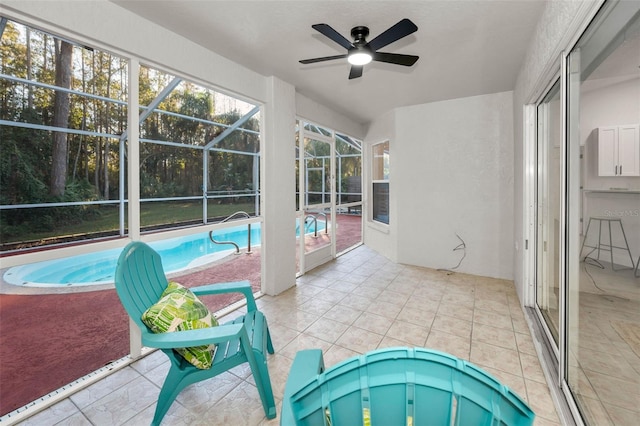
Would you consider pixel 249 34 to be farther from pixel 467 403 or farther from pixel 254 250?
pixel 254 250

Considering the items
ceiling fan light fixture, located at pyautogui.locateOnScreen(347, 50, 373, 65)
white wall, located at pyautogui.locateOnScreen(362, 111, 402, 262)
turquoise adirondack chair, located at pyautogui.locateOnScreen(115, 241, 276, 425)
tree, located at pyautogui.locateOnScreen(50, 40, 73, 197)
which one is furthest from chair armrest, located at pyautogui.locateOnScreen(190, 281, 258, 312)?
tree, located at pyautogui.locateOnScreen(50, 40, 73, 197)

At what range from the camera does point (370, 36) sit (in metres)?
2.43

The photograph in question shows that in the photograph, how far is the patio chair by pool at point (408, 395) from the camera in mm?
543

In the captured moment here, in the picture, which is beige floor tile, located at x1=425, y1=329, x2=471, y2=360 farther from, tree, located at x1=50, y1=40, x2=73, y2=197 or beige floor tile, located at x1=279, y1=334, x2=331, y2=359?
tree, located at x1=50, y1=40, x2=73, y2=197

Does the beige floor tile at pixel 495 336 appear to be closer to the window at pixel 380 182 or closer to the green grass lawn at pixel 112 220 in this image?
the window at pixel 380 182

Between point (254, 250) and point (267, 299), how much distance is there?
2633 mm

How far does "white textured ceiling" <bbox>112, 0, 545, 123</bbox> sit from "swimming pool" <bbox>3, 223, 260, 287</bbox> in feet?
8.42

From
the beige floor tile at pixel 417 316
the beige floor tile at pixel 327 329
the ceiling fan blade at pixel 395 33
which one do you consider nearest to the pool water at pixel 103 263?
the beige floor tile at pixel 327 329

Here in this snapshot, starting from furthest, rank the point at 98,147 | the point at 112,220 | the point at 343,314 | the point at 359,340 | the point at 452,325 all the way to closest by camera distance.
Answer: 1. the point at 112,220
2. the point at 98,147
3. the point at 343,314
4. the point at 452,325
5. the point at 359,340

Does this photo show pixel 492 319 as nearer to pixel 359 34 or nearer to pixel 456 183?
pixel 456 183

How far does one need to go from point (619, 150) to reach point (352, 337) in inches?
83.3

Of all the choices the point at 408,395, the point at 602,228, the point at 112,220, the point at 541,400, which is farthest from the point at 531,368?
the point at 112,220

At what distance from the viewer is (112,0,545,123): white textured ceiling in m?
2.02

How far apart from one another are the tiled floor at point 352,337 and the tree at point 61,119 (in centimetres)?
375
